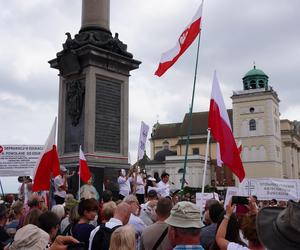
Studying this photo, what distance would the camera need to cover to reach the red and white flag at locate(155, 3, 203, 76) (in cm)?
1012

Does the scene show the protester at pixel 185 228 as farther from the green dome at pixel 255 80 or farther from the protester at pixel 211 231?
the green dome at pixel 255 80

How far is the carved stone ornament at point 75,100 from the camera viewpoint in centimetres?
1448

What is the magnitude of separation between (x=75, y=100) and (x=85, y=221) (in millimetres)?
9159

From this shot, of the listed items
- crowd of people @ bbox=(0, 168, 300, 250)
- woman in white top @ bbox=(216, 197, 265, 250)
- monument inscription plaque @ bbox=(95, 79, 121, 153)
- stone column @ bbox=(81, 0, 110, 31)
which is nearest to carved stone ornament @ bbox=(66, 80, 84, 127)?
monument inscription plaque @ bbox=(95, 79, 121, 153)

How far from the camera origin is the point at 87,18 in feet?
49.6

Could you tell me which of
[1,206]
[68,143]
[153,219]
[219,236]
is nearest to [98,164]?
[68,143]

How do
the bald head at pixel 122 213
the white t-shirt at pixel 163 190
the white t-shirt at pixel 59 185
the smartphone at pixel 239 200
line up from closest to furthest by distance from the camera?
the smartphone at pixel 239 200, the bald head at pixel 122 213, the white t-shirt at pixel 59 185, the white t-shirt at pixel 163 190

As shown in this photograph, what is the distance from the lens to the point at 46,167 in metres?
9.29

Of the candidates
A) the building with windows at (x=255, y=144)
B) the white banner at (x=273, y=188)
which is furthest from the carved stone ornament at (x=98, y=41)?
the building with windows at (x=255, y=144)

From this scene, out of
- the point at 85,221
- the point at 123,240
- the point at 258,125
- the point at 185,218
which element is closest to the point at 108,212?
the point at 85,221

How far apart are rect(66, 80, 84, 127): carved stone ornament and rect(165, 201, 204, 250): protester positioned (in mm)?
11010

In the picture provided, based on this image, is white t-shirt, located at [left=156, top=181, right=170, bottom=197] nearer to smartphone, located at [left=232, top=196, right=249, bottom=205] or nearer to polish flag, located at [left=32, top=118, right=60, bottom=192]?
polish flag, located at [left=32, top=118, right=60, bottom=192]

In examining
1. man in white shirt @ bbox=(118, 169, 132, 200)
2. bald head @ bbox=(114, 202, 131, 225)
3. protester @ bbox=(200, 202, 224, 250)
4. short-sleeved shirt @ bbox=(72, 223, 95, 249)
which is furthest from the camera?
man in white shirt @ bbox=(118, 169, 132, 200)

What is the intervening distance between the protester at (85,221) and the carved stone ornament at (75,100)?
8.83m
